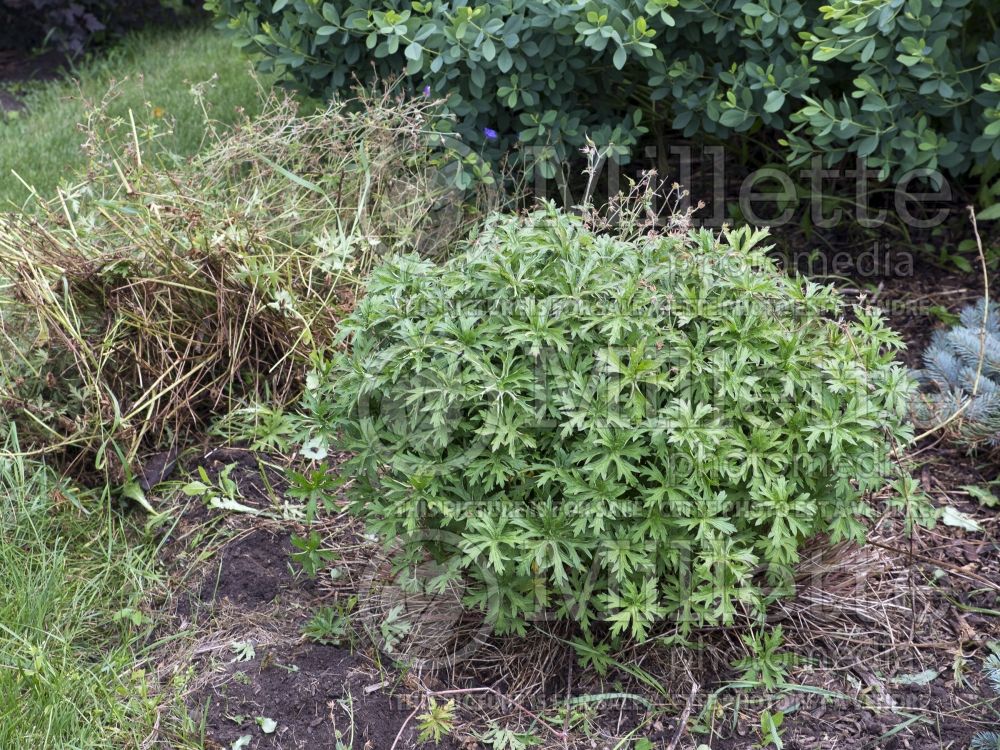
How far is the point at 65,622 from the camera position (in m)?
2.86

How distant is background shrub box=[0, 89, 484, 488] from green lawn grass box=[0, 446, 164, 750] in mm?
216

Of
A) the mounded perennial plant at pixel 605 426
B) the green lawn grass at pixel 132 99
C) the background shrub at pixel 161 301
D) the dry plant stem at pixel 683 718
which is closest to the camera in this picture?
the mounded perennial plant at pixel 605 426

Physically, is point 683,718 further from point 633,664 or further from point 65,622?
point 65,622

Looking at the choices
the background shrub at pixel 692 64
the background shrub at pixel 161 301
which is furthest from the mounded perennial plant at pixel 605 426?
the background shrub at pixel 692 64

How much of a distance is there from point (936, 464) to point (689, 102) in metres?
1.69

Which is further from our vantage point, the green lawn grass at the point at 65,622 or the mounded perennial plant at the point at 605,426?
the green lawn grass at the point at 65,622

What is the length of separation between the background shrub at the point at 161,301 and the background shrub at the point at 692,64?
0.39m

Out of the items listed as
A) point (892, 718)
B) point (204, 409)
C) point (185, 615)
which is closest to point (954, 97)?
point (892, 718)

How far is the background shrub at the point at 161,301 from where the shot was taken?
3.37m

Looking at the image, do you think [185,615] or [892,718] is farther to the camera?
[185,615]

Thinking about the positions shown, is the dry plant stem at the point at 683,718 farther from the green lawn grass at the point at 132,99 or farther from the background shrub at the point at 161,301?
the green lawn grass at the point at 132,99

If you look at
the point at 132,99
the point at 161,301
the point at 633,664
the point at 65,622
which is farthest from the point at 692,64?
the point at 132,99

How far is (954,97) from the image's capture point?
3.66m

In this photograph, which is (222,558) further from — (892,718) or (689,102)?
(689,102)
